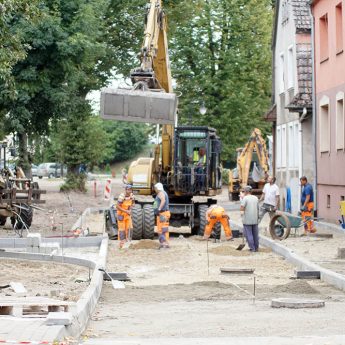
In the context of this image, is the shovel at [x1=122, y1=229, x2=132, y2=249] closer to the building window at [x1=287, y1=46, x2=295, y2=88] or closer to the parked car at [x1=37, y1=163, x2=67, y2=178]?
the building window at [x1=287, y1=46, x2=295, y2=88]

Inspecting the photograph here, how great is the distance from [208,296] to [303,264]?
5394mm

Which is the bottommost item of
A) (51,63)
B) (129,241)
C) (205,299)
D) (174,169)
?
(205,299)

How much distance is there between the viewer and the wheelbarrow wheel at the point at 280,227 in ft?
102

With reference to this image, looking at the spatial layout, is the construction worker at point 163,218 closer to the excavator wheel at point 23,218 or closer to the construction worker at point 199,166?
the construction worker at point 199,166

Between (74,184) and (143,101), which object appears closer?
(143,101)

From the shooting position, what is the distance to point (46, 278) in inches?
821

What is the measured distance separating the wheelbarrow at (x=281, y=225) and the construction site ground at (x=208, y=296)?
0.69m

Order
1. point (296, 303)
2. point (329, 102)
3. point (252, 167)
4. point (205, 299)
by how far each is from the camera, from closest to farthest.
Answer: point (296, 303)
point (205, 299)
point (329, 102)
point (252, 167)

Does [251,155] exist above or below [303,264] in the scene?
above

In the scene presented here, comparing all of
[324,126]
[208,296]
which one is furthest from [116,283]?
[324,126]

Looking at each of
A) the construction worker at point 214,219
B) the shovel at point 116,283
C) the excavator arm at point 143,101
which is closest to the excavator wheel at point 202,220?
the construction worker at point 214,219

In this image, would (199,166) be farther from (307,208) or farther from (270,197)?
(307,208)

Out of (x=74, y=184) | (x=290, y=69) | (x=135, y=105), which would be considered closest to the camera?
(x=135, y=105)

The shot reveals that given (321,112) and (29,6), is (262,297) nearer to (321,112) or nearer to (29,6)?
(29,6)
